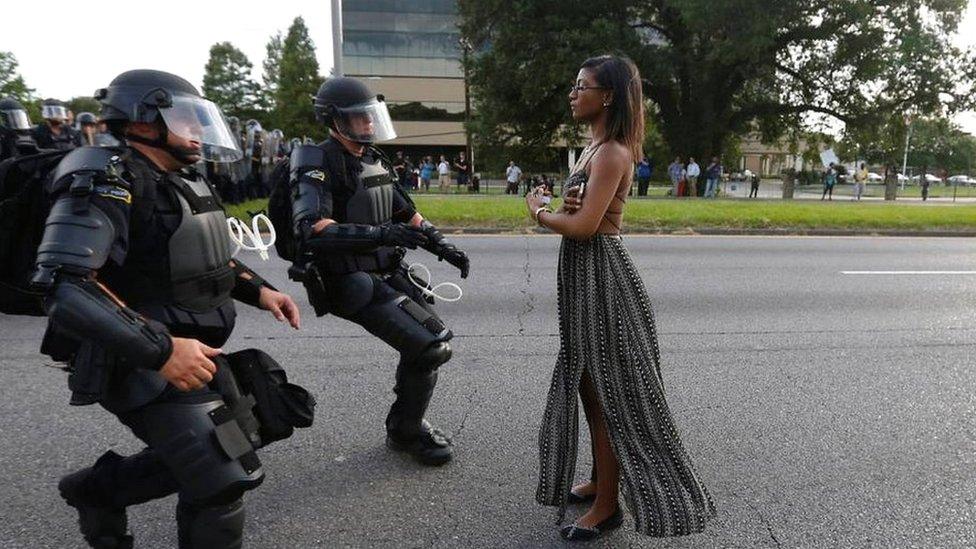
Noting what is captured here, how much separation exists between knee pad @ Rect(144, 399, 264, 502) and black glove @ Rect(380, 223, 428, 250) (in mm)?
1057

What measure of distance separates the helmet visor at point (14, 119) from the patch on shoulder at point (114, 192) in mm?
9863

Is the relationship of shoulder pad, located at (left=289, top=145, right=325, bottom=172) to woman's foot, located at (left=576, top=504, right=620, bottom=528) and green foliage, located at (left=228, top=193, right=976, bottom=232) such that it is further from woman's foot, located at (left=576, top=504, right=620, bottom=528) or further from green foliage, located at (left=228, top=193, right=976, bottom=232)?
green foliage, located at (left=228, top=193, right=976, bottom=232)

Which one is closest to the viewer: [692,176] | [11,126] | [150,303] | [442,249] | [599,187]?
[150,303]

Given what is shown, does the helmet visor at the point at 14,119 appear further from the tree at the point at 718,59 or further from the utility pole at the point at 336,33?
the tree at the point at 718,59

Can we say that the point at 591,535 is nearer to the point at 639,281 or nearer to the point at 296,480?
the point at 639,281

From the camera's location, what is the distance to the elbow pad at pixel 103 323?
1708 millimetres

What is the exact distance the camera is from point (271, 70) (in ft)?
172

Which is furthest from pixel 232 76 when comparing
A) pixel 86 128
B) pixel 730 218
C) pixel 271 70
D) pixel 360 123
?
pixel 360 123

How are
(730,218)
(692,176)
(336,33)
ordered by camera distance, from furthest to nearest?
(692,176) < (336,33) < (730,218)

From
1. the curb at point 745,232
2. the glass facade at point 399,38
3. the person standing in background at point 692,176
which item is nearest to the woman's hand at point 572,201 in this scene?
the curb at point 745,232

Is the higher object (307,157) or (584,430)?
(307,157)

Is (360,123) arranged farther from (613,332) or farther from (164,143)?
(613,332)

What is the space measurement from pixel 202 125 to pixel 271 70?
5528cm

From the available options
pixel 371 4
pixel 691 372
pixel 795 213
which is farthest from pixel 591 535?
pixel 371 4
